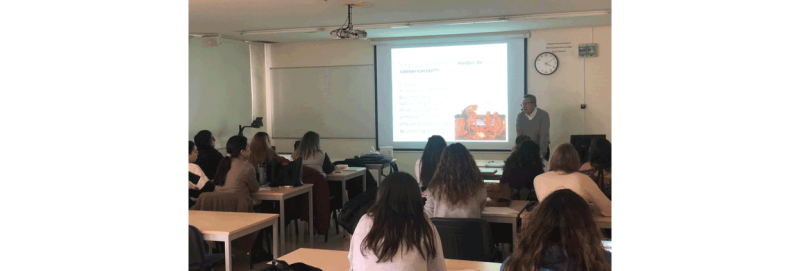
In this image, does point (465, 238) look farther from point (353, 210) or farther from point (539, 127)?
point (539, 127)

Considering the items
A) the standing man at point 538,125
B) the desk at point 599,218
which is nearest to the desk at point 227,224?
the desk at point 599,218

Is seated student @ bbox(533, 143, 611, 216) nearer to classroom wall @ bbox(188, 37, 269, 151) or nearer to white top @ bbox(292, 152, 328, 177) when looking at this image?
white top @ bbox(292, 152, 328, 177)

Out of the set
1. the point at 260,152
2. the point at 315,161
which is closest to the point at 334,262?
the point at 260,152

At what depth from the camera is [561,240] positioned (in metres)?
2.04

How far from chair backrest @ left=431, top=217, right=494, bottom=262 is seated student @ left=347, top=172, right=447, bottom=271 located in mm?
705

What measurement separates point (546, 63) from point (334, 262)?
591 centimetres

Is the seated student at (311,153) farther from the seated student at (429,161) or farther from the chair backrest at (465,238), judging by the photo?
the chair backrest at (465,238)

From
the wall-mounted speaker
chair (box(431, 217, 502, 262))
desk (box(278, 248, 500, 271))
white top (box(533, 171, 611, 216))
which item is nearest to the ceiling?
the wall-mounted speaker
